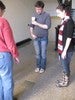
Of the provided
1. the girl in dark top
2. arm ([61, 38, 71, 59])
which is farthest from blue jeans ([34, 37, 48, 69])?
arm ([61, 38, 71, 59])

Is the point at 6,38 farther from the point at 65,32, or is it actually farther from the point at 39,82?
the point at 39,82

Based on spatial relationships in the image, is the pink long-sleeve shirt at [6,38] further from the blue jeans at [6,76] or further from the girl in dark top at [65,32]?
the girl in dark top at [65,32]

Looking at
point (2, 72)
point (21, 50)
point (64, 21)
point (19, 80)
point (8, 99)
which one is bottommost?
point (21, 50)

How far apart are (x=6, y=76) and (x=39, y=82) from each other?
1.26m

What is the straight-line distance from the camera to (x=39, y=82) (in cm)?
371

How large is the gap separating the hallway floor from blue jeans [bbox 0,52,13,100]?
48 cm

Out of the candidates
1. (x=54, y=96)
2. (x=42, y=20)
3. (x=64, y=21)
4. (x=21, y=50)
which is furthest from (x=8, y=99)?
(x=21, y=50)

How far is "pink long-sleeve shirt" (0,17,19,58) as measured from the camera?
2344 millimetres

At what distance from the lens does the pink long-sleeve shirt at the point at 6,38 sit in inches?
92.3

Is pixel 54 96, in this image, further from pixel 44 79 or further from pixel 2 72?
pixel 2 72

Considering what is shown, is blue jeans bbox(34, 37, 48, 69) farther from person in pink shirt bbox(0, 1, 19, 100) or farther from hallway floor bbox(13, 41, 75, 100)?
person in pink shirt bbox(0, 1, 19, 100)

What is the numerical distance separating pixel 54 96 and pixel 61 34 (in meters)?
0.95

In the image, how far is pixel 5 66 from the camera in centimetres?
248

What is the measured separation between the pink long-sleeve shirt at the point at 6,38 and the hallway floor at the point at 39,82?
102 cm
